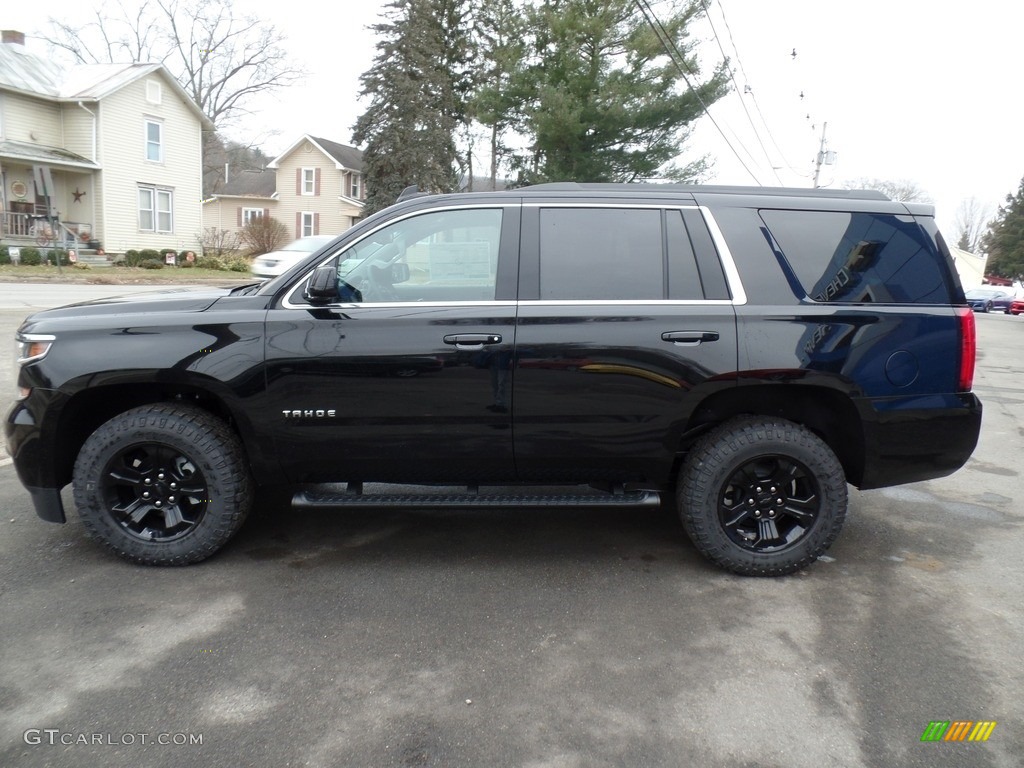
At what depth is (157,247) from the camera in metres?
32.5

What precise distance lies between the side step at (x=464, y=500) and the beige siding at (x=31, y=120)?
31.6 meters

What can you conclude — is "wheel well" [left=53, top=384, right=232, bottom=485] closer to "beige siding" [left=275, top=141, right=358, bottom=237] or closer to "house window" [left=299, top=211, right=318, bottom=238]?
"beige siding" [left=275, top=141, right=358, bottom=237]

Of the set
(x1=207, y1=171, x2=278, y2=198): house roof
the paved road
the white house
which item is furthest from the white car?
(x1=207, y1=171, x2=278, y2=198): house roof

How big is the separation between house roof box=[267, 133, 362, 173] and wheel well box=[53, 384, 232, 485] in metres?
42.7

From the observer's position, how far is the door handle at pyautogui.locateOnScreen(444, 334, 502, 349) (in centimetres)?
380

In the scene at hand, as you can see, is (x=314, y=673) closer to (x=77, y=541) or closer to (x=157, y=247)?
(x=77, y=541)

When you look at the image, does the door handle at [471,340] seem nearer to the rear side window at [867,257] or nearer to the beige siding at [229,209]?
the rear side window at [867,257]

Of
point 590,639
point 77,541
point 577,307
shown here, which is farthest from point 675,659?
point 77,541

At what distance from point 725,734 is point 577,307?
200 centimetres

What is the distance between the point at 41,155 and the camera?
28203 mm

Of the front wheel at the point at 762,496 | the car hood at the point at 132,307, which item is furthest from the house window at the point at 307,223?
the front wheel at the point at 762,496

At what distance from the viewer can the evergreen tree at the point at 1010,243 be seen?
66.2 m

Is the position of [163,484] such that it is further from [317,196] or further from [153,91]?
[317,196]

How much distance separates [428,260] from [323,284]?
1.83 ft
